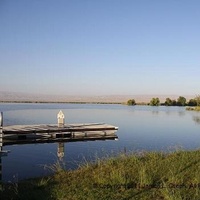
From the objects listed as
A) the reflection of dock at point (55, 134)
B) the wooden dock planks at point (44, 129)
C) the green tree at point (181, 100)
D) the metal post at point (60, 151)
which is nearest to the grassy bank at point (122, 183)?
the metal post at point (60, 151)

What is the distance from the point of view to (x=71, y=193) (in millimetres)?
8375

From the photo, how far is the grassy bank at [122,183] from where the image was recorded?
8.15 m

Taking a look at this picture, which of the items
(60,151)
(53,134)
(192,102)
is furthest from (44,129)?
(192,102)

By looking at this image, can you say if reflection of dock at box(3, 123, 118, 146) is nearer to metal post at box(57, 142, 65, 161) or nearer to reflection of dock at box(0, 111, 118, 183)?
reflection of dock at box(0, 111, 118, 183)

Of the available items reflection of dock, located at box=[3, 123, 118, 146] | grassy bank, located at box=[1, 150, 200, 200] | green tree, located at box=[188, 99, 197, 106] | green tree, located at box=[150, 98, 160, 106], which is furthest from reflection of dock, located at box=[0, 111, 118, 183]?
green tree, located at box=[150, 98, 160, 106]

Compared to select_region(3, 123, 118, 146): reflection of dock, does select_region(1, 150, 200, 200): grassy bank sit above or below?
above

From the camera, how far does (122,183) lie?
916cm

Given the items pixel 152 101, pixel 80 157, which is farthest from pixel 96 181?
pixel 152 101

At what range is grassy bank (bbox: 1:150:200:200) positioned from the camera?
8.15 metres

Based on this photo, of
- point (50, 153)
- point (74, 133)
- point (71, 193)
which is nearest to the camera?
point (71, 193)

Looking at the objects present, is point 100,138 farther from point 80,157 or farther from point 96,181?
point 96,181

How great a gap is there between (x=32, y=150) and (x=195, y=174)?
13.9 meters

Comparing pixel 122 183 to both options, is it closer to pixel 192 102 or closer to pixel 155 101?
pixel 192 102

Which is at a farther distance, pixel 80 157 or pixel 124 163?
pixel 80 157
